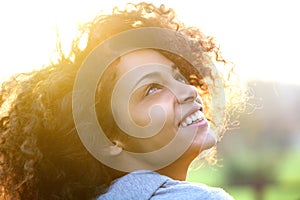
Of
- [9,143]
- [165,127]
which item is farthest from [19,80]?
[165,127]

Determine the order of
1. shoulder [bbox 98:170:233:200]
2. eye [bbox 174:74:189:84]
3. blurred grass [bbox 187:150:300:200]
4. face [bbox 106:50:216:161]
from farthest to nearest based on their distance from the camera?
1. blurred grass [bbox 187:150:300:200]
2. eye [bbox 174:74:189:84]
3. face [bbox 106:50:216:161]
4. shoulder [bbox 98:170:233:200]

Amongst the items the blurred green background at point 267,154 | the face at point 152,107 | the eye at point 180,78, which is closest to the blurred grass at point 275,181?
the blurred green background at point 267,154

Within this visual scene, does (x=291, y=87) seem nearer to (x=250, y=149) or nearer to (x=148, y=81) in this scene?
(x=250, y=149)

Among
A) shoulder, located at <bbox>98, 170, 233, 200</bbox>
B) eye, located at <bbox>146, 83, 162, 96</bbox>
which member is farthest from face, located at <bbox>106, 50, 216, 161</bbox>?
shoulder, located at <bbox>98, 170, 233, 200</bbox>

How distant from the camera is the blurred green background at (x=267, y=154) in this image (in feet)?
33.9

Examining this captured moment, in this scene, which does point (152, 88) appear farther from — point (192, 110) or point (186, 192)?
point (186, 192)

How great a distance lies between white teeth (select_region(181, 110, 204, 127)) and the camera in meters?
1.76

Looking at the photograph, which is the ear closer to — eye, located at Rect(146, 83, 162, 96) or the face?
the face

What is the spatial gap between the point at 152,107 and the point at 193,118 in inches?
4.7

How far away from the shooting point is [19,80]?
1.91 metres

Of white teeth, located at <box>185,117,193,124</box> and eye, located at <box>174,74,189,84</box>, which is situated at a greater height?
eye, located at <box>174,74,189,84</box>

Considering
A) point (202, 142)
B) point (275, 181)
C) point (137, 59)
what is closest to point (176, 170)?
point (202, 142)

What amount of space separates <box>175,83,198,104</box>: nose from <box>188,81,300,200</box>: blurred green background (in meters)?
8.02

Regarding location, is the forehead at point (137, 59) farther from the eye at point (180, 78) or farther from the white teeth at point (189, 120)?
the white teeth at point (189, 120)
